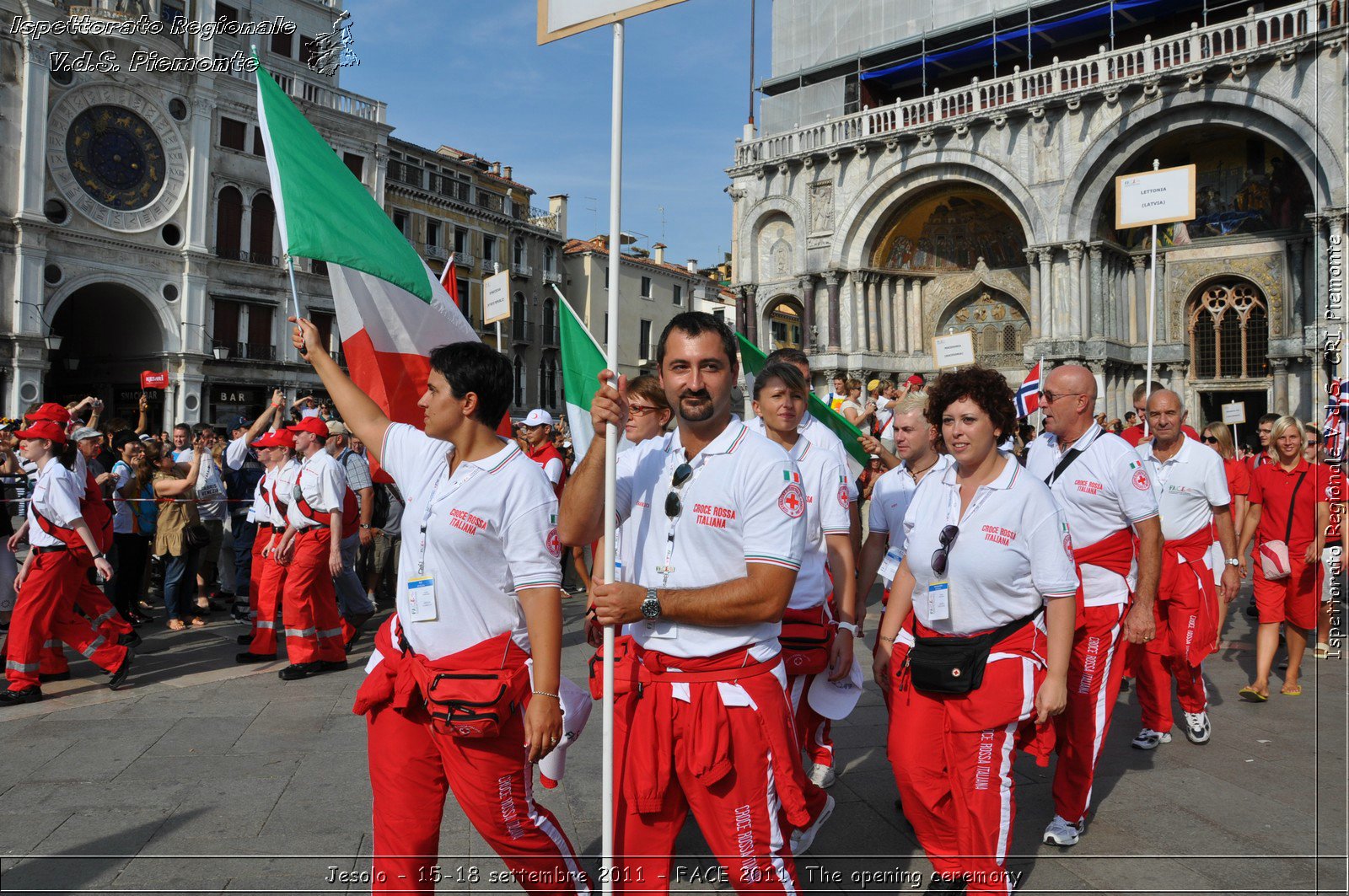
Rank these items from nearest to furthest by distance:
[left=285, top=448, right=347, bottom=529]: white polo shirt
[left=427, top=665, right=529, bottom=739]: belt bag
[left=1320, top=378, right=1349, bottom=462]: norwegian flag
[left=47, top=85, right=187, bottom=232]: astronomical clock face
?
1. [left=427, top=665, right=529, bottom=739]: belt bag
2. [left=285, top=448, right=347, bottom=529]: white polo shirt
3. [left=1320, top=378, right=1349, bottom=462]: norwegian flag
4. [left=47, top=85, right=187, bottom=232]: astronomical clock face

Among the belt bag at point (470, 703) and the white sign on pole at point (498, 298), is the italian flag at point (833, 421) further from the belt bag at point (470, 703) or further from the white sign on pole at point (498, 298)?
the white sign on pole at point (498, 298)

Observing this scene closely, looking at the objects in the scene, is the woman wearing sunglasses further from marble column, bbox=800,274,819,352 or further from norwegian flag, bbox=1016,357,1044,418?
marble column, bbox=800,274,819,352

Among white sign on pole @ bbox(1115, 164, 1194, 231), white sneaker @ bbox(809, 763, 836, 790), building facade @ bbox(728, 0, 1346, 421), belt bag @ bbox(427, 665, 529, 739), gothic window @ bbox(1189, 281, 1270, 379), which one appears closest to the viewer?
belt bag @ bbox(427, 665, 529, 739)

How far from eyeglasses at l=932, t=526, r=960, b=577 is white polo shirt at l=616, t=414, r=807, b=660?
0.96m

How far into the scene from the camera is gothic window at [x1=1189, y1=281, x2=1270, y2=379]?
23562 mm

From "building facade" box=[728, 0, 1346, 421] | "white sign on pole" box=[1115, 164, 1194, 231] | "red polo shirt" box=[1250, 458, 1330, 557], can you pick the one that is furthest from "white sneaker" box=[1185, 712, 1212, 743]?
"building facade" box=[728, 0, 1346, 421]

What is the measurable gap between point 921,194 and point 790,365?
24133 mm

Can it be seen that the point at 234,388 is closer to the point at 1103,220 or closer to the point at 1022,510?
the point at 1103,220

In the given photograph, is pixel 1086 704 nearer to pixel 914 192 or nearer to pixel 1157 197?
pixel 1157 197

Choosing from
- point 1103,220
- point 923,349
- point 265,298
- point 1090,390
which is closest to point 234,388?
point 265,298

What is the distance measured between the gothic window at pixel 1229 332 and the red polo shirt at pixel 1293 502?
1795cm

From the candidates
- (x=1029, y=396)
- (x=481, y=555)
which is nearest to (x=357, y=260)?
(x=481, y=555)

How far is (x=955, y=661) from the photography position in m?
3.42

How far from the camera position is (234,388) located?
32.5 meters
